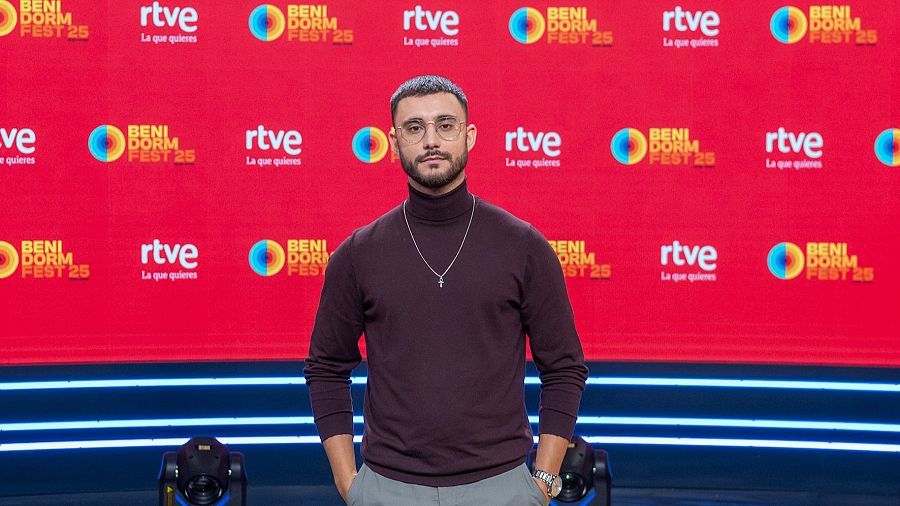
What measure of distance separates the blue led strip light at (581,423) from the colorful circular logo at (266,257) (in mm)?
802

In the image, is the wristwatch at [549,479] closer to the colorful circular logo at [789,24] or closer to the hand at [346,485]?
the hand at [346,485]

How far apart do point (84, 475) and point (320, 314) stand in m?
3.55

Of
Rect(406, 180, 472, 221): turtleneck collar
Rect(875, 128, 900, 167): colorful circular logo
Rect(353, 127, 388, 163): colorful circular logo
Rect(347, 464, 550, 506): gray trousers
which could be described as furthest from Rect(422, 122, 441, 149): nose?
Rect(875, 128, 900, 167): colorful circular logo

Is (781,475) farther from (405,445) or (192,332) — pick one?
(405,445)

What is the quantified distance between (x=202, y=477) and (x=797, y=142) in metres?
3.28

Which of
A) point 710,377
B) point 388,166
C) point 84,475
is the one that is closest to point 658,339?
point 710,377

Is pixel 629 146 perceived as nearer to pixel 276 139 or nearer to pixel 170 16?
pixel 276 139

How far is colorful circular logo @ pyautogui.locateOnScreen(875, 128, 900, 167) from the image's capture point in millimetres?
4824

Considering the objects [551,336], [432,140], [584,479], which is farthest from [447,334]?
[584,479]

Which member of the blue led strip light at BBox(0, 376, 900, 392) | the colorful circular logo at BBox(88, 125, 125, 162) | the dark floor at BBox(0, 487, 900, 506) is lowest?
the dark floor at BBox(0, 487, 900, 506)

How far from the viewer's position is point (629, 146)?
16.1 ft

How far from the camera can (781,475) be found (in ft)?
16.6

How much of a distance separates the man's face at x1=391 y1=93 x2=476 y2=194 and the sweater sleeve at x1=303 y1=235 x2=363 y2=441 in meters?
0.22

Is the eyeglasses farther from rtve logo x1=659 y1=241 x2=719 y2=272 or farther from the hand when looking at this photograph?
rtve logo x1=659 y1=241 x2=719 y2=272
